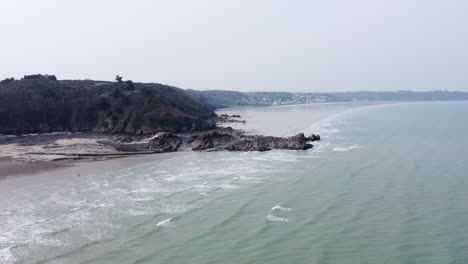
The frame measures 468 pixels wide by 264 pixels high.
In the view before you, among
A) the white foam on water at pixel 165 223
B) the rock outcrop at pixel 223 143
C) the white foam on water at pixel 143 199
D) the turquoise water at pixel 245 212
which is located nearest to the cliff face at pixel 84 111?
the rock outcrop at pixel 223 143

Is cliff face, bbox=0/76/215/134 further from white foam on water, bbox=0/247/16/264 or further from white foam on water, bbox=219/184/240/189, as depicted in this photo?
white foam on water, bbox=0/247/16/264

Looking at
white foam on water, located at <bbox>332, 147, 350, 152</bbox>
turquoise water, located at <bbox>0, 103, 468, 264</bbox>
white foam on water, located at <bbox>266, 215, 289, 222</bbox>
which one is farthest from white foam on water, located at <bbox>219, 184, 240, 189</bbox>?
white foam on water, located at <bbox>332, 147, 350, 152</bbox>

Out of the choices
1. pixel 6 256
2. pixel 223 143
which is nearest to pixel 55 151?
pixel 223 143

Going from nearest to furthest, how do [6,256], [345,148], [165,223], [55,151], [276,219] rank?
[6,256], [165,223], [276,219], [345,148], [55,151]

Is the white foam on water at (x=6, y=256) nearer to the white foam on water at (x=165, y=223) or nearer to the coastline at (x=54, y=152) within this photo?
the white foam on water at (x=165, y=223)

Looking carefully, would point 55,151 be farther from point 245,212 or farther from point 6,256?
point 245,212

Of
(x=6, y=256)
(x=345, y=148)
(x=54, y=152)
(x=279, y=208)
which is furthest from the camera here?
(x=54, y=152)
